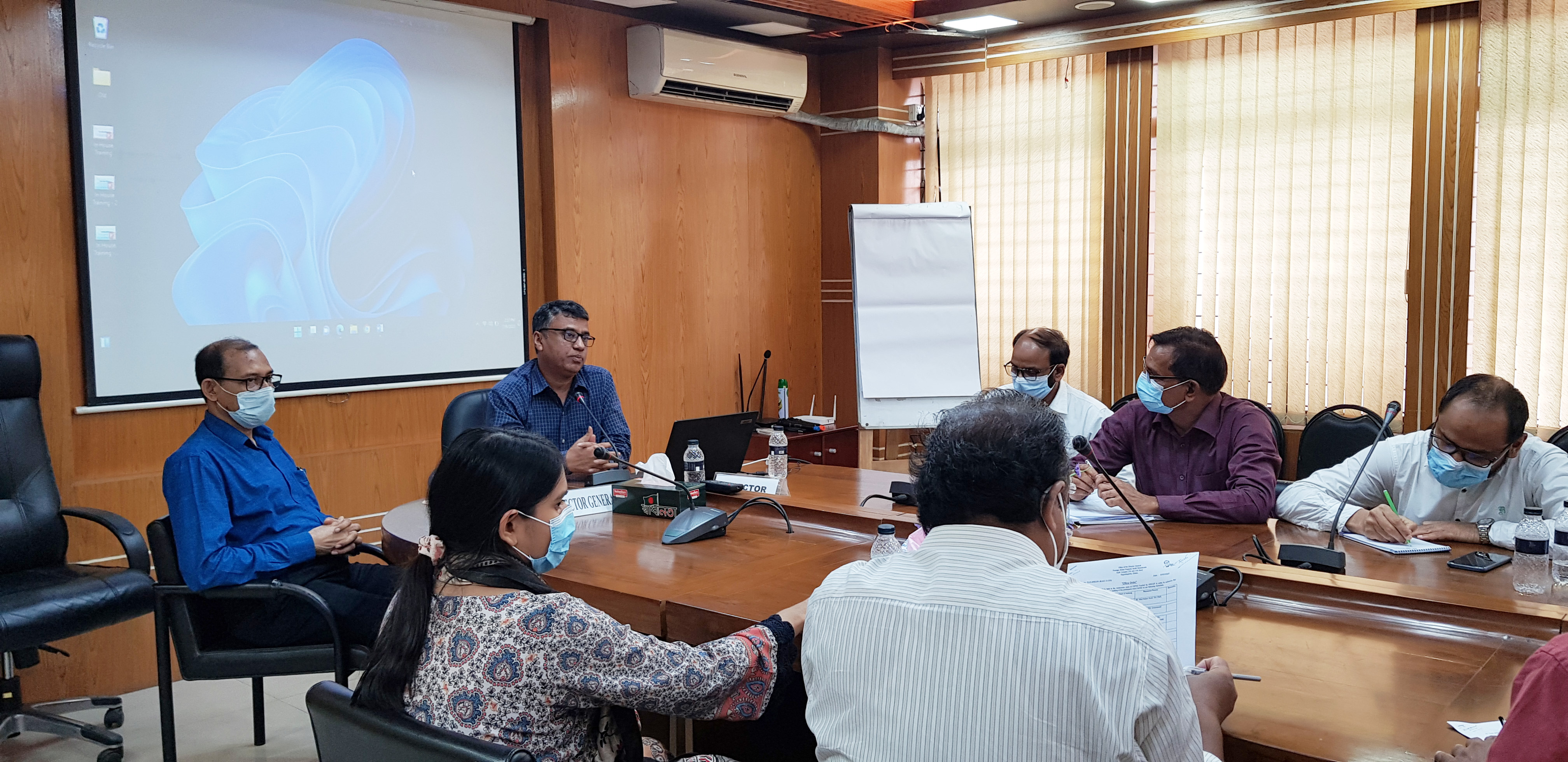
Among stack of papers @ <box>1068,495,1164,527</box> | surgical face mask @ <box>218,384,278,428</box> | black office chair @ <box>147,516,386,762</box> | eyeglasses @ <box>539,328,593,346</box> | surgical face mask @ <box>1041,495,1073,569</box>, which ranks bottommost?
black office chair @ <box>147,516,386,762</box>

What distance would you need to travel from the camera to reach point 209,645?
284cm

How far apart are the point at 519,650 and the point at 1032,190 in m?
4.57

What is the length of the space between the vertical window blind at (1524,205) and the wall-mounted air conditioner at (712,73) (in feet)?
10.2

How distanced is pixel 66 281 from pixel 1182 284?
453 centimetres

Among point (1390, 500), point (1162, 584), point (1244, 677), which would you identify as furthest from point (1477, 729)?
point (1390, 500)

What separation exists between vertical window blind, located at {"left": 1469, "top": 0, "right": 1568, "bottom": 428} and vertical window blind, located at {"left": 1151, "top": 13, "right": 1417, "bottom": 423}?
0.89 feet

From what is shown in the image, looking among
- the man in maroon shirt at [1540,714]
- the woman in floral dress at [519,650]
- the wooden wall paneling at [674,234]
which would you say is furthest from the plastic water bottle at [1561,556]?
the wooden wall paneling at [674,234]

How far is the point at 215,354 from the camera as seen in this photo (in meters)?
2.96

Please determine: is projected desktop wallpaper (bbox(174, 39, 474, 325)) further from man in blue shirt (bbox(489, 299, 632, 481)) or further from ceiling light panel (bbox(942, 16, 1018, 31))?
ceiling light panel (bbox(942, 16, 1018, 31))

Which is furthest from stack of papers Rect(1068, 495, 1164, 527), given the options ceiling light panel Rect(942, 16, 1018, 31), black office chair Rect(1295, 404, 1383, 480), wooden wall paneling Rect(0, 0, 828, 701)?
ceiling light panel Rect(942, 16, 1018, 31)

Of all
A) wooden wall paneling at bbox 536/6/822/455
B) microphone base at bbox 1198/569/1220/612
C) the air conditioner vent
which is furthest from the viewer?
the air conditioner vent

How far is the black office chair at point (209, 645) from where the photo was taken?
2777mm

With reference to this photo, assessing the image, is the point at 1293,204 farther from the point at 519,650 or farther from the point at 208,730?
the point at 208,730

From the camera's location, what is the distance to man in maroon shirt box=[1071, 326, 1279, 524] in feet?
9.51
